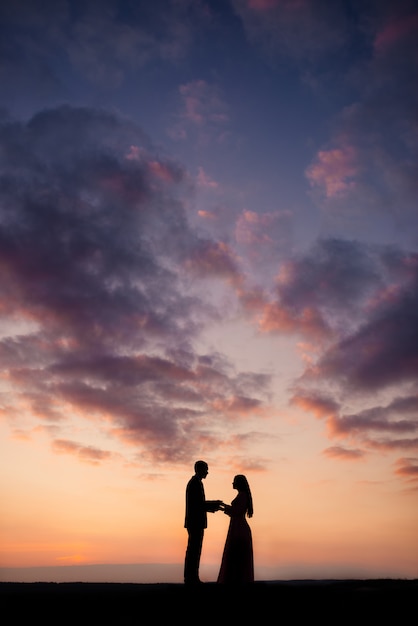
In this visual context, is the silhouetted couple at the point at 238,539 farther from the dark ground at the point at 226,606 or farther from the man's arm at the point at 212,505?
the dark ground at the point at 226,606

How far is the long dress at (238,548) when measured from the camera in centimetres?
1584

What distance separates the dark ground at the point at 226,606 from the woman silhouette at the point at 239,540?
142 inches

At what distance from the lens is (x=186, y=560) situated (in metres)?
13.9

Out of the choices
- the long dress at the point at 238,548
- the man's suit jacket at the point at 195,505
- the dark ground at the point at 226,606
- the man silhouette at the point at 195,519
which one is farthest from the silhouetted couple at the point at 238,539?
the dark ground at the point at 226,606

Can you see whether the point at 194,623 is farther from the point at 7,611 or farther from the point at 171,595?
the point at 7,611

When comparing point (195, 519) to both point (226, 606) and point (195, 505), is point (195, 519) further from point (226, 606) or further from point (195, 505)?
point (226, 606)

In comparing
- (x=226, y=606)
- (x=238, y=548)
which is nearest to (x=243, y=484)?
(x=238, y=548)

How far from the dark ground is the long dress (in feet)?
11.8

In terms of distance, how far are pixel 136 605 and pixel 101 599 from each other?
1.40 metres

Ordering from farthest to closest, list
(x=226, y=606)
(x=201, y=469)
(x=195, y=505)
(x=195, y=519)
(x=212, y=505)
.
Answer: (x=212, y=505) < (x=201, y=469) < (x=195, y=505) < (x=195, y=519) < (x=226, y=606)

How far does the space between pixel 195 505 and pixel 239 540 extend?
2.47 m

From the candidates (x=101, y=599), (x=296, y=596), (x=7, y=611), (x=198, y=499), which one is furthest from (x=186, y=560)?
(x=7, y=611)

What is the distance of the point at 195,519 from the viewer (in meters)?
14.3

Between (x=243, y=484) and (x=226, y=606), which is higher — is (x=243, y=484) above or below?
above
